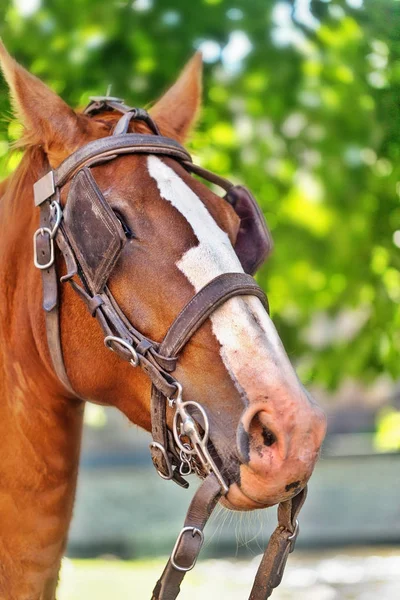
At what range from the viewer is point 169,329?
221 cm

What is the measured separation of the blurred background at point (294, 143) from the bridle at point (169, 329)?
7.87 ft

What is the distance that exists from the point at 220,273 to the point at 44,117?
833 millimetres

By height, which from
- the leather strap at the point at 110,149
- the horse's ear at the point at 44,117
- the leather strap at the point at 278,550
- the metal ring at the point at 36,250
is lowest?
the leather strap at the point at 278,550

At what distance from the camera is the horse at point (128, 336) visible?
207 centimetres

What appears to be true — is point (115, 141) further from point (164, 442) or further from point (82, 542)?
point (82, 542)

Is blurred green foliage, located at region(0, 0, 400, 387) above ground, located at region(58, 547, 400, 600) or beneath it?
above

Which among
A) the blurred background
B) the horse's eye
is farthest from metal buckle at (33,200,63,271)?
the blurred background

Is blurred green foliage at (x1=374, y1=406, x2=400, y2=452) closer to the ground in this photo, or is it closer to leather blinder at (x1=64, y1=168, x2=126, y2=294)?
the ground

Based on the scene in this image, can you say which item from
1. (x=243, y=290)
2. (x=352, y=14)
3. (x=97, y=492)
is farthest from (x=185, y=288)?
(x=97, y=492)

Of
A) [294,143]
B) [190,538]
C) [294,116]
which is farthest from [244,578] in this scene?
[190,538]

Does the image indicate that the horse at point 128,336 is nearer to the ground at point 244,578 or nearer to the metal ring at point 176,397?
the metal ring at point 176,397

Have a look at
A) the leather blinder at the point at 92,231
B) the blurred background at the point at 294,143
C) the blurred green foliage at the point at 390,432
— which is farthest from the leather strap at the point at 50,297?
the blurred green foliage at the point at 390,432

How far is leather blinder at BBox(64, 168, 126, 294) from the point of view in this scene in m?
2.28

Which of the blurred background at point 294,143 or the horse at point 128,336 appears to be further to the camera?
the blurred background at point 294,143
